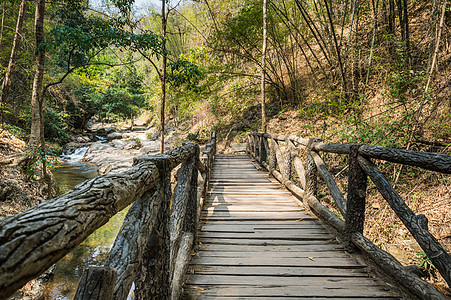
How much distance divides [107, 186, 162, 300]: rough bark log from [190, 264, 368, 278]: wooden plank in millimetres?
1114

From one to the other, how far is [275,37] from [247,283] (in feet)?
34.8

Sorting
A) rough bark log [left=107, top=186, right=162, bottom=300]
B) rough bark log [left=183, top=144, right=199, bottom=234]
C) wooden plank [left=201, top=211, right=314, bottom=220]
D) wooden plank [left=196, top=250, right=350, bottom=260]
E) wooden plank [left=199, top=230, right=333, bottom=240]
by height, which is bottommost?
wooden plank [left=196, top=250, right=350, bottom=260]

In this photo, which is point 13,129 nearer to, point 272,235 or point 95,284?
point 272,235

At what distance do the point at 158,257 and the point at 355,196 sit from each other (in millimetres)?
1897

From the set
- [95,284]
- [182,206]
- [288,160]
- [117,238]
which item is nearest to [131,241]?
[117,238]

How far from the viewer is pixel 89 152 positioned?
15.7m

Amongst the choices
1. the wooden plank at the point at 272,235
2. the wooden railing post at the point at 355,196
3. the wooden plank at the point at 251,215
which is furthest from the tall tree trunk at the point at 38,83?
the wooden railing post at the point at 355,196

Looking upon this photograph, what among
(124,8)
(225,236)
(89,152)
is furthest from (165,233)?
(89,152)

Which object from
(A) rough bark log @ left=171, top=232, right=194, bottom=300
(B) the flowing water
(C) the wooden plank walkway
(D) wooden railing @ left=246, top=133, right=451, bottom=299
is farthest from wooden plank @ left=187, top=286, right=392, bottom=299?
(B) the flowing water

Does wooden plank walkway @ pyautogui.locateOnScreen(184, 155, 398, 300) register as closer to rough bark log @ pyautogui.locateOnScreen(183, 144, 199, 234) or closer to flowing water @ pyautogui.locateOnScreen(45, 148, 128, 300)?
rough bark log @ pyautogui.locateOnScreen(183, 144, 199, 234)

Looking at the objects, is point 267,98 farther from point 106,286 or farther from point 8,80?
point 106,286

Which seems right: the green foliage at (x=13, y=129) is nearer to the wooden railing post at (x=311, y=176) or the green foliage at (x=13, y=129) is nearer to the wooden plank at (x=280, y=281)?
the wooden plank at (x=280, y=281)

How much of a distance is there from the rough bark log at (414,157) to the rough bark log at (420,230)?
0.17 metres

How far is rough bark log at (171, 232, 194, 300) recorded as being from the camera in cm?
167
